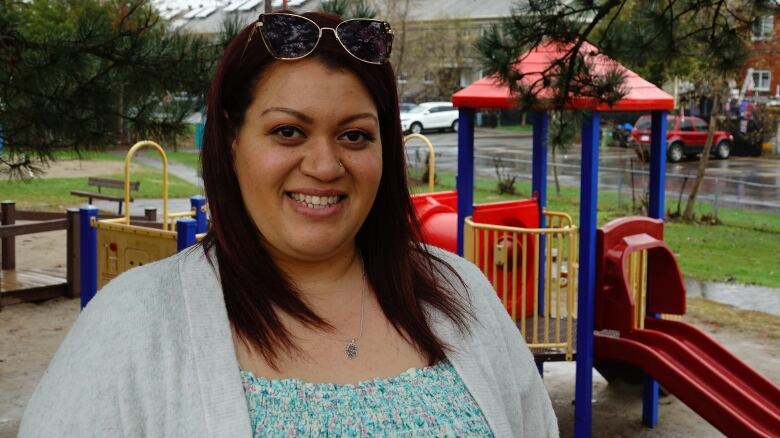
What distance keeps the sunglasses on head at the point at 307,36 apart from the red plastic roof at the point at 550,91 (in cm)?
389

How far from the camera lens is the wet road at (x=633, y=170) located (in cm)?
1812

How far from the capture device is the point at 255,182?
1.65m

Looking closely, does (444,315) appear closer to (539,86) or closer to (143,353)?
(143,353)

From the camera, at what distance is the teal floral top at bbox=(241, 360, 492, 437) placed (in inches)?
59.2

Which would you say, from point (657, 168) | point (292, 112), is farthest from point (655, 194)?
point (292, 112)

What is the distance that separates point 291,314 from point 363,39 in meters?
0.49

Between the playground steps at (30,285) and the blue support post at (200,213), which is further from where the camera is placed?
the playground steps at (30,285)

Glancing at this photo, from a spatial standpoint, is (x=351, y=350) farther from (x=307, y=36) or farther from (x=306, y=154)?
(x=307, y=36)

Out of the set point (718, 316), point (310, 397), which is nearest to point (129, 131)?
point (310, 397)

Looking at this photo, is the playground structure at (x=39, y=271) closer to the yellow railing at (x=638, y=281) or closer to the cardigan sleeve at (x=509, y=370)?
the yellow railing at (x=638, y=281)

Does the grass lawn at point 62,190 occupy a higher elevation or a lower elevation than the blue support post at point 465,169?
lower

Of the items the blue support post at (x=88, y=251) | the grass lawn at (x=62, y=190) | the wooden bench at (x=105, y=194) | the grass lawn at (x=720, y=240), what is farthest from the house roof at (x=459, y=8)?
the blue support post at (x=88, y=251)

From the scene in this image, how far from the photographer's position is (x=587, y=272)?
5.51 metres

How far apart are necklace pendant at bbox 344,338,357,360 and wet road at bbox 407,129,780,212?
14307 millimetres
